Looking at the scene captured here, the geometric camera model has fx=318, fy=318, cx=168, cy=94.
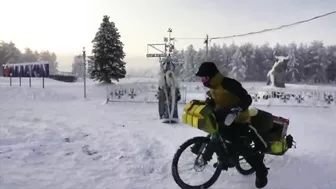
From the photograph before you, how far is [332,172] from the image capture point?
16.8ft

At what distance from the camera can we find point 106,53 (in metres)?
35.5

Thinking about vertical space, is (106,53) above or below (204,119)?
above

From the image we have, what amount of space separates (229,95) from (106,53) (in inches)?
1283

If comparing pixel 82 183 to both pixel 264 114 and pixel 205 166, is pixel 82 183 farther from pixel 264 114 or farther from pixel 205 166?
pixel 264 114

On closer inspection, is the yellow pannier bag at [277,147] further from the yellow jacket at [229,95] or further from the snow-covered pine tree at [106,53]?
the snow-covered pine tree at [106,53]

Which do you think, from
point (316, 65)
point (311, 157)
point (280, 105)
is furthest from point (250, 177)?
point (316, 65)

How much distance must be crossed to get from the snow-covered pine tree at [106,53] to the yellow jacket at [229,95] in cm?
3224

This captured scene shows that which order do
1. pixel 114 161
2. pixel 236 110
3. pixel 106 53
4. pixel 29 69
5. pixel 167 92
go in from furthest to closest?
pixel 106 53 < pixel 29 69 < pixel 167 92 < pixel 114 161 < pixel 236 110

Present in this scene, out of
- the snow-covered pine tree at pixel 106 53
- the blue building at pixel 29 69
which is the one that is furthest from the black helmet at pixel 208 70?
the snow-covered pine tree at pixel 106 53

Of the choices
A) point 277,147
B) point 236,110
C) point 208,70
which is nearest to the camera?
point 236,110

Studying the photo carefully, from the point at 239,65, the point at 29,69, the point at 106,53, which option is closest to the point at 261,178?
the point at 29,69

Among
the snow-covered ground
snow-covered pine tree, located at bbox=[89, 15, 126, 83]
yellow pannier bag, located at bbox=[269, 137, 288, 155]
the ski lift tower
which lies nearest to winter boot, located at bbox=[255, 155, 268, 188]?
the snow-covered ground

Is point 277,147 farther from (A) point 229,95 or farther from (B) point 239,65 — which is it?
(B) point 239,65

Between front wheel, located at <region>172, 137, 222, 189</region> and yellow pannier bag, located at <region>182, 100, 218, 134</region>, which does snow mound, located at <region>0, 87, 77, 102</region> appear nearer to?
front wheel, located at <region>172, 137, 222, 189</region>
